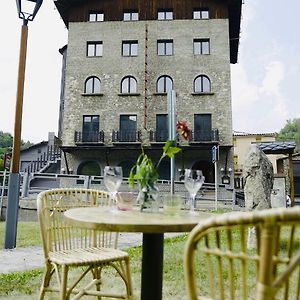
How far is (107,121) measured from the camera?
63.6ft

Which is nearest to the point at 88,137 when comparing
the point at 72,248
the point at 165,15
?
the point at 165,15

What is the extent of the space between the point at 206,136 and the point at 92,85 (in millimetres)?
7380

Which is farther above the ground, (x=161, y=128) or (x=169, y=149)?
(x=161, y=128)

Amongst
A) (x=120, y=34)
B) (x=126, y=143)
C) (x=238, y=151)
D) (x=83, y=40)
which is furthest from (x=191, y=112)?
(x=238, y=151)

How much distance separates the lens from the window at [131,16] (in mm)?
20391

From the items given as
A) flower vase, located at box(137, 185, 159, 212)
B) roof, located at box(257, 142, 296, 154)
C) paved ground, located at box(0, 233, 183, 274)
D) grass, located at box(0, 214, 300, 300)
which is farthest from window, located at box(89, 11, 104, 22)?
flower vase, located at box(137, 185, 159, 212)

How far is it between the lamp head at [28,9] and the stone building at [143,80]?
13489 millimetres

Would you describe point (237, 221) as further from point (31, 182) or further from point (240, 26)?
point (240, 26)

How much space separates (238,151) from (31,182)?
2256cm

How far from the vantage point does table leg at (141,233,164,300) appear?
1.89 m

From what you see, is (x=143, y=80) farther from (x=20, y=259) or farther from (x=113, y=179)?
(x=113, y=179)

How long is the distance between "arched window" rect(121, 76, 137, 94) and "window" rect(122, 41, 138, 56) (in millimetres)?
1536

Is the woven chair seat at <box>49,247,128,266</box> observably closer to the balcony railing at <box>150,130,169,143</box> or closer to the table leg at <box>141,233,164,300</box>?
the table leg at <box>141,233,164,300</box>

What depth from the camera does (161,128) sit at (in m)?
19.1
